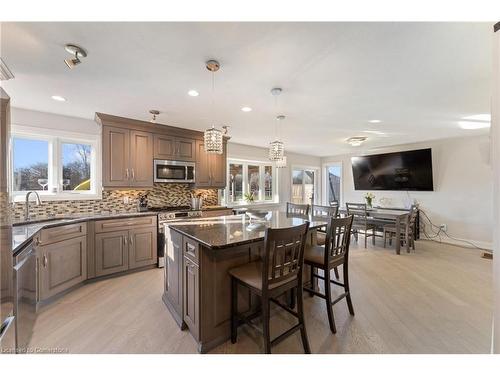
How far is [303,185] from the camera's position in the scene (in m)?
6.89

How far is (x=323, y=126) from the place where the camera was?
12.1ft

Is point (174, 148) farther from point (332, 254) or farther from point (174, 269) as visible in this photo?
point (332, 254)

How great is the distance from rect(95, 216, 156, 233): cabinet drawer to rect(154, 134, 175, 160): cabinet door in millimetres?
1077

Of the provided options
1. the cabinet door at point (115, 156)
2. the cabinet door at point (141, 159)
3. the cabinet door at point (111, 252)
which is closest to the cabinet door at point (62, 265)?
the cabinet door at point (111, 252)

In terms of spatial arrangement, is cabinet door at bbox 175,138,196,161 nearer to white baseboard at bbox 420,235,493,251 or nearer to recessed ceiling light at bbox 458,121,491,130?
recessed ceiling light at bbox 458,121,491,130

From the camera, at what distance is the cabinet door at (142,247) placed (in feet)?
10.3

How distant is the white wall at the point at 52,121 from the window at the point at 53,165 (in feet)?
0.30

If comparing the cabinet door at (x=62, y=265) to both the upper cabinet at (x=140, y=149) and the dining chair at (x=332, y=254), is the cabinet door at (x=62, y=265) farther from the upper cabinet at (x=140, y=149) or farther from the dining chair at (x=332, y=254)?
the dining chair at (x=332, y=254)

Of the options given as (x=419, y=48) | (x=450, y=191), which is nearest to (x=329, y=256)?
(x=419, y=48)

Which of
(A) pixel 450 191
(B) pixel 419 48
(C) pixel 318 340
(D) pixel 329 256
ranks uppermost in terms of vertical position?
(B) pixel 419 48

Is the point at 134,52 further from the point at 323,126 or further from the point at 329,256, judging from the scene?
the point at 323,126
